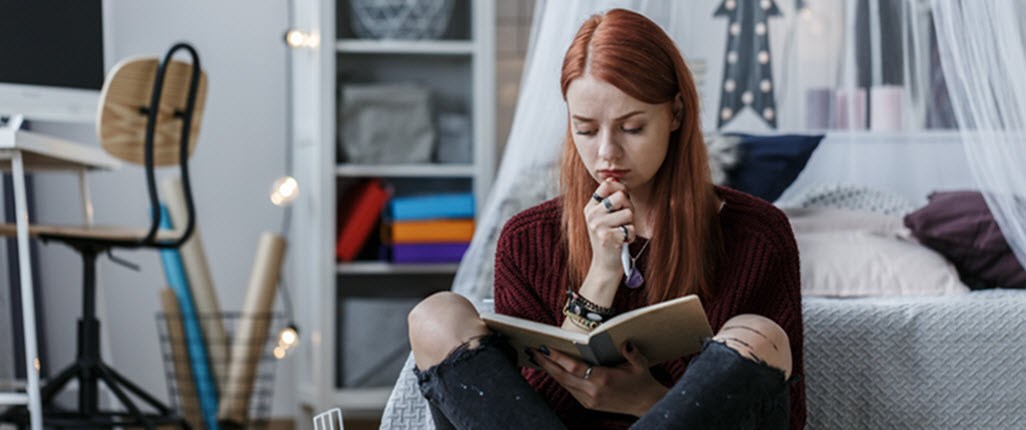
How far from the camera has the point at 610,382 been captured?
58.5 inches

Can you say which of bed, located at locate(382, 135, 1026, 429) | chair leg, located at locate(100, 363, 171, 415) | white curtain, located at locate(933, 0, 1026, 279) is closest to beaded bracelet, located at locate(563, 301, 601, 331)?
bed, located at locate(382, 135, 1026, 429)

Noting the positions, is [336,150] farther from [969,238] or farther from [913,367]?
[913,367]

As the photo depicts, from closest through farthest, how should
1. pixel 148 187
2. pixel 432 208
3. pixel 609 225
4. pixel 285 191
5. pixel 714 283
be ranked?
pixel 609 225 → pixel 714 283 → pixel 148 187 → pixel 432 208 → pixel 285 191

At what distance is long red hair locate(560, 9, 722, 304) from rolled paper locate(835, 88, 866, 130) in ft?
4.06

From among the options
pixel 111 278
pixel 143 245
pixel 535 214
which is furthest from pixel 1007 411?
pixel 111 278

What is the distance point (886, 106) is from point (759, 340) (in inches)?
56.4

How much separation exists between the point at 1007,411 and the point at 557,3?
117cm

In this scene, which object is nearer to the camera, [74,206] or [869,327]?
[869,327]

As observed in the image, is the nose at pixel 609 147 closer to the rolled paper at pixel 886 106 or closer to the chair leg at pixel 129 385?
the rolled paper at pixel 886 106

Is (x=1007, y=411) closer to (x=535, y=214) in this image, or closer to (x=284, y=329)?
(x=535, y=214)

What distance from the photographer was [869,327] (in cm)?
186

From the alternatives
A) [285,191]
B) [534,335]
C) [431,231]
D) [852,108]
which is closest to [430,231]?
[431,231]

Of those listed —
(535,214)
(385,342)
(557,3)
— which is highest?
(557,3)

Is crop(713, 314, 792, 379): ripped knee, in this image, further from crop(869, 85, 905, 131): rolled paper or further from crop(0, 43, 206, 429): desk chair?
crop(0, 43, 206, 429): desk chair
